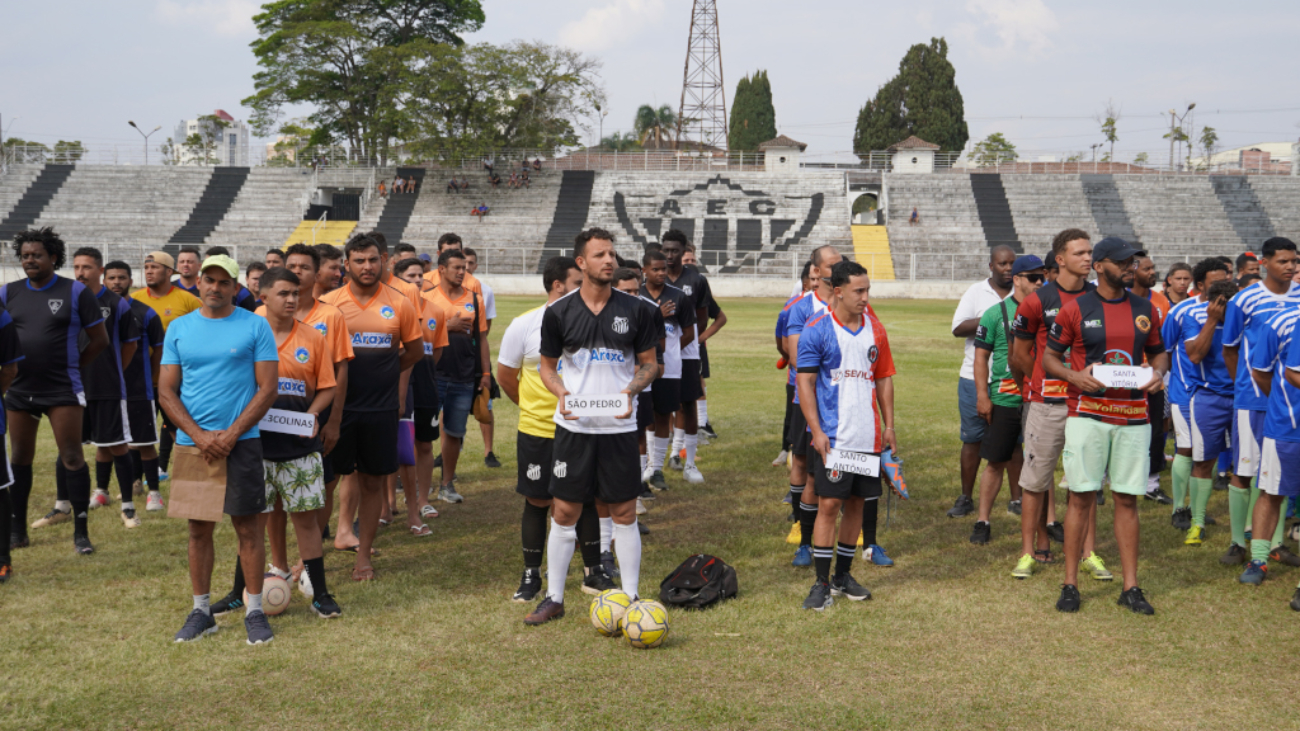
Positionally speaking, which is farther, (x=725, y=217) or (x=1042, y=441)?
(x=725, y=217)

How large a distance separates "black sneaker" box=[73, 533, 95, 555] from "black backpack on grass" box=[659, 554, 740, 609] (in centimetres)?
437

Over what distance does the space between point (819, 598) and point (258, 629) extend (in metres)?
3.35

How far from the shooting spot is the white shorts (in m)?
7.84

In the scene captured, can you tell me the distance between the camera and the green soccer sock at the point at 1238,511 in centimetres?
701

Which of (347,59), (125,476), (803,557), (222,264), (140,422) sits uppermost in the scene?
(347,59)

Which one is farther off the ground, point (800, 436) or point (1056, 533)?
point (800, 436)

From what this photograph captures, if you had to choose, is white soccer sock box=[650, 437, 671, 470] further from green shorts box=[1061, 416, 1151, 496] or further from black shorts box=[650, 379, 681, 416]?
green shorts box=[1061, 416, 1151, 496]

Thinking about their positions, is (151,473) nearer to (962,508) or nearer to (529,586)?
(529,586)

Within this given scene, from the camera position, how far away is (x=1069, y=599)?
5945 millimetres

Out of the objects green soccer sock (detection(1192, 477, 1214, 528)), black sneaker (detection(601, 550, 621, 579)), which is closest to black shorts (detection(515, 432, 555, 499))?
black sneaker (detection(601, 550, 621, 579))

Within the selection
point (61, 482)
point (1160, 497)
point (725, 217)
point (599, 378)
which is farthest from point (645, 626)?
point (725, 217)

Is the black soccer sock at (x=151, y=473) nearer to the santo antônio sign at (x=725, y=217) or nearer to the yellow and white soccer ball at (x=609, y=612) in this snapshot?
the yellow and white soccer ball at (x=609, y=612)

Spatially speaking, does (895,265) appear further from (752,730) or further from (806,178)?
(752,730)

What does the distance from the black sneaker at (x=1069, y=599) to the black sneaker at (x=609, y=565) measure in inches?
115
